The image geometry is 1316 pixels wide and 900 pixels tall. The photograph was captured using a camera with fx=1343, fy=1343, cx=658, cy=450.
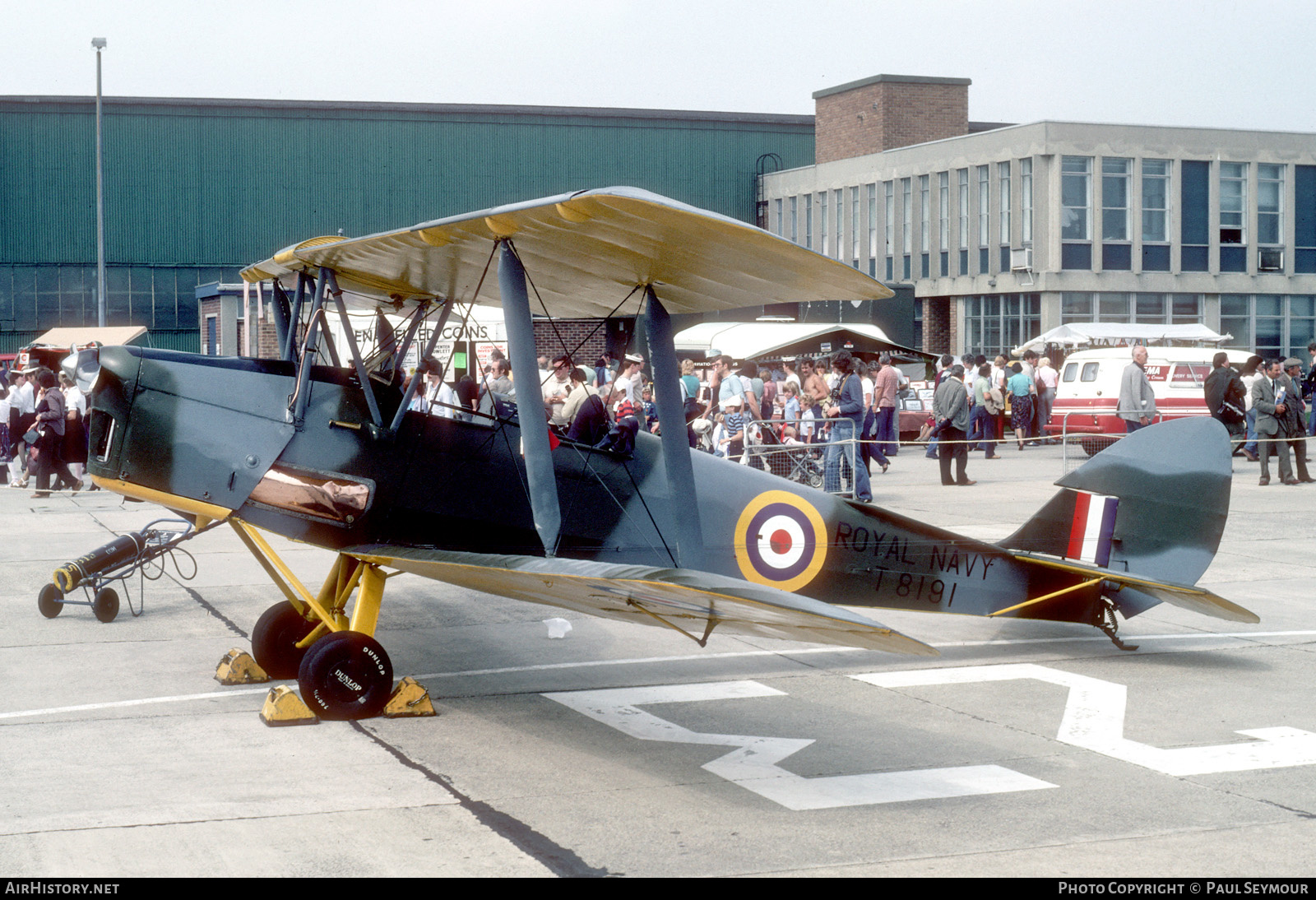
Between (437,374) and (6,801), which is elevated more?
(437,374)

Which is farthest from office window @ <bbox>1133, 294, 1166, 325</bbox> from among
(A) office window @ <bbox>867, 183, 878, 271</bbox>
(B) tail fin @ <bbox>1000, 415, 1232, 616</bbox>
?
(B) tail fin @ <bbox>1000, 415, 1232, 616</bbox>

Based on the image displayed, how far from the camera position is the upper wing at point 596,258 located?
17.9ft

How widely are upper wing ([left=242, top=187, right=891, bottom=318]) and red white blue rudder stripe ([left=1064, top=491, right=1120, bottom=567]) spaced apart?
2.30 m

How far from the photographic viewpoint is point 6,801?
5191 millimetres

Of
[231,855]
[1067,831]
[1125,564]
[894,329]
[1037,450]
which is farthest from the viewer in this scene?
[894,329]

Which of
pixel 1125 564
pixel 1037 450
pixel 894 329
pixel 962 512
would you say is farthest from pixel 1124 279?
pixel 1125 564

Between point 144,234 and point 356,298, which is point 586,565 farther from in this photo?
point 144,234

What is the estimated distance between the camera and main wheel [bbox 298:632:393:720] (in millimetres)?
6516

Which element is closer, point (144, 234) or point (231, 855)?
point (231, 855)

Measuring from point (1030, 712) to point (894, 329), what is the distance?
3348cm

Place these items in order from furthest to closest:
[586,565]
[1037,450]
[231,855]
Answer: [1037,450] → [586,565] → [231,855]

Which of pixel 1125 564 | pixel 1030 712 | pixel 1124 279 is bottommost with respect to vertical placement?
pixel 1030 712

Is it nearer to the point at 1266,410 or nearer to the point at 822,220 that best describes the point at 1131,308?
the point at 822,220

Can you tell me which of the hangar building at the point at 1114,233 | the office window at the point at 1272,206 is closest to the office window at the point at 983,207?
the hangar building at the point at 1114,233
